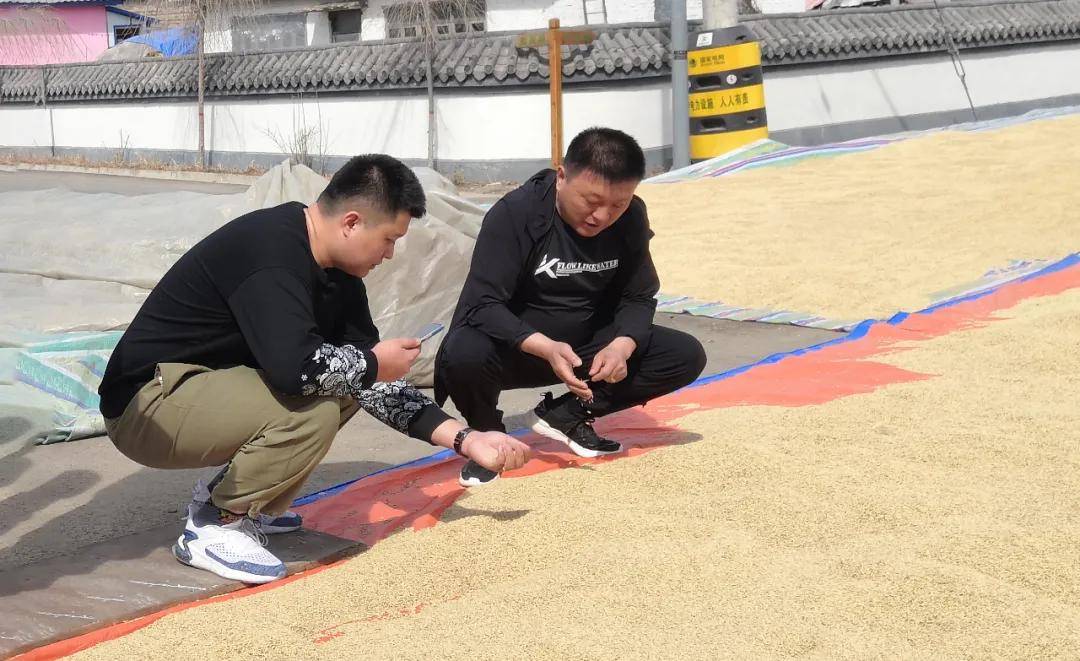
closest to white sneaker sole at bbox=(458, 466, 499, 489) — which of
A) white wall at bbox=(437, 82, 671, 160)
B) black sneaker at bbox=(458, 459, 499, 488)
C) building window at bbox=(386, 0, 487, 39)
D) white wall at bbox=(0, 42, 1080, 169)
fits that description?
black sneaker at bbox=(458, 459, 499, 488)

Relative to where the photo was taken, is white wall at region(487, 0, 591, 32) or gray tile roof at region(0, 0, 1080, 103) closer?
gray tile roof at region(0, 0, 1080, 103)

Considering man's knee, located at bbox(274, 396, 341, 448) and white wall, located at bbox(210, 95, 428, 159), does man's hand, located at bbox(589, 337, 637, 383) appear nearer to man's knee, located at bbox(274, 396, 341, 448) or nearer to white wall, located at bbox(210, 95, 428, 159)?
man's knee, located at bbox(274, 396, 341, 448)

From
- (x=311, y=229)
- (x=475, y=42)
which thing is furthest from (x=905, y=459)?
(x=475, y=42)

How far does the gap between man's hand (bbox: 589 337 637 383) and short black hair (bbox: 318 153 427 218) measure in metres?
0.84

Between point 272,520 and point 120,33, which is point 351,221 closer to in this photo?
point 272,520

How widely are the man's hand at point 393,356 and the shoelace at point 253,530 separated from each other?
0.47 meters

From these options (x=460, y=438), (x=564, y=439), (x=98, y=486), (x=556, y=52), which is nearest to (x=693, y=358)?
(x=564, y=439)

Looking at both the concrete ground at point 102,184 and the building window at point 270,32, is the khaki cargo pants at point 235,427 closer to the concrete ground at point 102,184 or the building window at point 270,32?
the concrete ground at point 102,184

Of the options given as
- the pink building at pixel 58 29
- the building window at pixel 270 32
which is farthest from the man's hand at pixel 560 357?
the pink building at pixel 58 29

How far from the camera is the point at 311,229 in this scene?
2.77 metres

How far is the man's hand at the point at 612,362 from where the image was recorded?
131 inches

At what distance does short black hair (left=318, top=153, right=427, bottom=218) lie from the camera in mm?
2684

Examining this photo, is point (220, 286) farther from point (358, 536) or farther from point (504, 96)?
point (504, 96)

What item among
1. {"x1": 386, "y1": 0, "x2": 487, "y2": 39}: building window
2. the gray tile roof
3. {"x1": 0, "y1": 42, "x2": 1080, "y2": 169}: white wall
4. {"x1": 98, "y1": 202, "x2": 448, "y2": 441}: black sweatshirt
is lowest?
{"x1": 98, "y1": 202, "x2": 448, "y2": 441}: black sweatshirt
